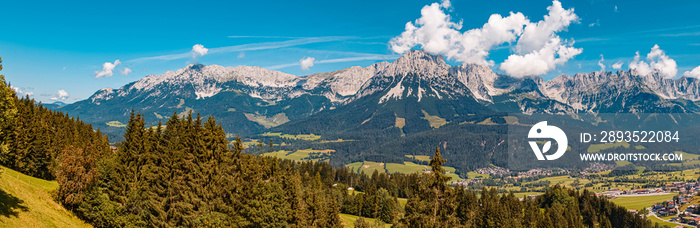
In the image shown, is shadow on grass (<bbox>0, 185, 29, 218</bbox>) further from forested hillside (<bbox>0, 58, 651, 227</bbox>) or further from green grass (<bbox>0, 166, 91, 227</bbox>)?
forested hillside (<bbox>0, 58, 651, 227</bbox>)

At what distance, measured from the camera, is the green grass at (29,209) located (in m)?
35.0

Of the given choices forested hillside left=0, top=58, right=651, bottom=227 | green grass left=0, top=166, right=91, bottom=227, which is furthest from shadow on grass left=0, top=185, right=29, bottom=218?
forested hillside left=0, top=58, right=651, bottom=227

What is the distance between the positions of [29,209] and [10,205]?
110 inches

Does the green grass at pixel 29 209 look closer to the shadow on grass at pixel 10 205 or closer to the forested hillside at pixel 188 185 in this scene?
the shadow on grass at pixel 10 205

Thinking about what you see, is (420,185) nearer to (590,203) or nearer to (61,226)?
(61,226)

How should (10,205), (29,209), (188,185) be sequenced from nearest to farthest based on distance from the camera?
(10,205)
(29,209)
(188,185)

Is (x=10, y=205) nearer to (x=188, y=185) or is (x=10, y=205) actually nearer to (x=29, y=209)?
(x=29, y=209)

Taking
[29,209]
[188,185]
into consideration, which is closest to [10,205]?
[29,209]

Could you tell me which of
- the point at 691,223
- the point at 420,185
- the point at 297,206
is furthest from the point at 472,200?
the point at 691,223

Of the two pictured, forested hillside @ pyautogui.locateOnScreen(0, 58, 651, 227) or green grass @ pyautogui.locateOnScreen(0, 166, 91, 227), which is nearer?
forested hillside @ pyautogui.locateOnScreen(0, 58, 651, 227)

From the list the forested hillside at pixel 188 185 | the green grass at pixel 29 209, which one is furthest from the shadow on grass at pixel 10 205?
the forested hillside at pixel 188 185

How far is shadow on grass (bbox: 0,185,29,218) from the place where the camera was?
34.9m

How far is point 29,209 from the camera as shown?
3950cm

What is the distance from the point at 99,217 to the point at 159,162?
10709mm
